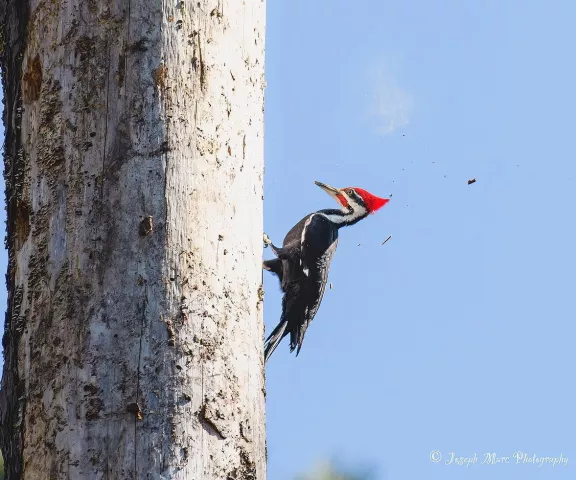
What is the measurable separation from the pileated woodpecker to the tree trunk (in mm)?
3376

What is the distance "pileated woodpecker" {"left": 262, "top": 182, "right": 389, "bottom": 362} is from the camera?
5527 mm

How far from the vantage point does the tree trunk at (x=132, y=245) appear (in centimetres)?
168

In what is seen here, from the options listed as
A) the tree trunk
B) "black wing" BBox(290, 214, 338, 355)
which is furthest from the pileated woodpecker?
the tree trunk

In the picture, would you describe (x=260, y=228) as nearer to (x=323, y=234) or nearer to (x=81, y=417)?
(x=81, y=417)

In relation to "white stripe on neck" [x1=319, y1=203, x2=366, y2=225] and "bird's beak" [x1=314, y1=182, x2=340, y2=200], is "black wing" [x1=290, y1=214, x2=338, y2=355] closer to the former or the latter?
"white stripe on neck" [x1=319, y1=203, x2=366, y2=225]

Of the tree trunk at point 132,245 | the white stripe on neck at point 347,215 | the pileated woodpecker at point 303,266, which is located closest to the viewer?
the tree trunk at point 132,245

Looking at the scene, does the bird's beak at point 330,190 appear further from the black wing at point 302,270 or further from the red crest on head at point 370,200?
the black wing at point 302,270

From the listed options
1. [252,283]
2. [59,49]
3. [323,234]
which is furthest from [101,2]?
[323,234]

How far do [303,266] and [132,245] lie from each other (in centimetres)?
396

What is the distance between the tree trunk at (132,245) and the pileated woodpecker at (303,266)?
3376 millimetres

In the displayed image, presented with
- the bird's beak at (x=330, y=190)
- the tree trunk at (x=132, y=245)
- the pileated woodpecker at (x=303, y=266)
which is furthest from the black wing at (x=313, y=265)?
the tree trunk at (x=132, y=245)

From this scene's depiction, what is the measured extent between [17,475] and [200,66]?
0.94 m

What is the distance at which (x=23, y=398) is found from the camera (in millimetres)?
1773

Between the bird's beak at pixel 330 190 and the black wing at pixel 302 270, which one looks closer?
the black wing at pixel 302 270
